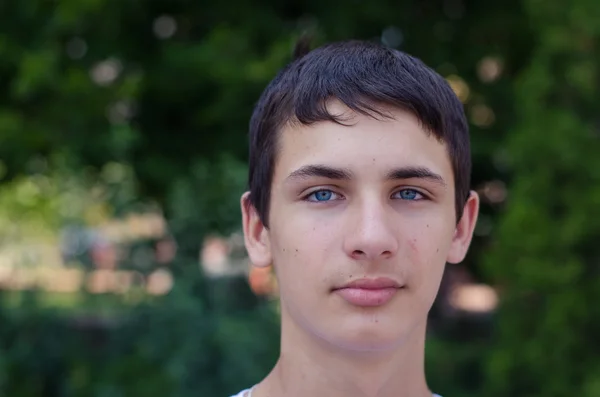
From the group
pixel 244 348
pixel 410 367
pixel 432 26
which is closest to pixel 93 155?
pixel 244 348

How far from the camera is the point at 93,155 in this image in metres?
5.09

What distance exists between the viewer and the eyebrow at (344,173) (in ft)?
5.07

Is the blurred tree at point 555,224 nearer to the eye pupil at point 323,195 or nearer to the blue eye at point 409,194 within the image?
the blue eye at point 409,194

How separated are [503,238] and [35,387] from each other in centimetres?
362

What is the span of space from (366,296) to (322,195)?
233 millimetres

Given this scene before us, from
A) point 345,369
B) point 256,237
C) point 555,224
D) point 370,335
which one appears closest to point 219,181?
point 555,224

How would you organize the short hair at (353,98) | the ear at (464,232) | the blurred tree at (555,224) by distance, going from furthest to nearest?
the blurred tree at (555,224)
the ear at (464,232)
the short hair at (353,98)

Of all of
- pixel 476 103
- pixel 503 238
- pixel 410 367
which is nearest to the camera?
pixel 410 367

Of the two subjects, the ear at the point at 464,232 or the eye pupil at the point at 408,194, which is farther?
the ear at the point at 464,232

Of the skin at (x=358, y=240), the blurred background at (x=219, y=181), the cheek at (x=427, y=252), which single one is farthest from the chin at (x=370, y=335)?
the blurred background at (x=219, y=181)

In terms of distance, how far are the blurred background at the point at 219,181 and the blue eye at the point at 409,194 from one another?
267 centimetres

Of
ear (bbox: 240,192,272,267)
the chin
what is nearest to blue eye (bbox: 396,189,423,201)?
the chin

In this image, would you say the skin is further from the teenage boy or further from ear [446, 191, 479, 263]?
ear [446, 191, 479, 263]

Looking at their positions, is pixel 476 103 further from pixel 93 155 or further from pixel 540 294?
pixel 93 155
